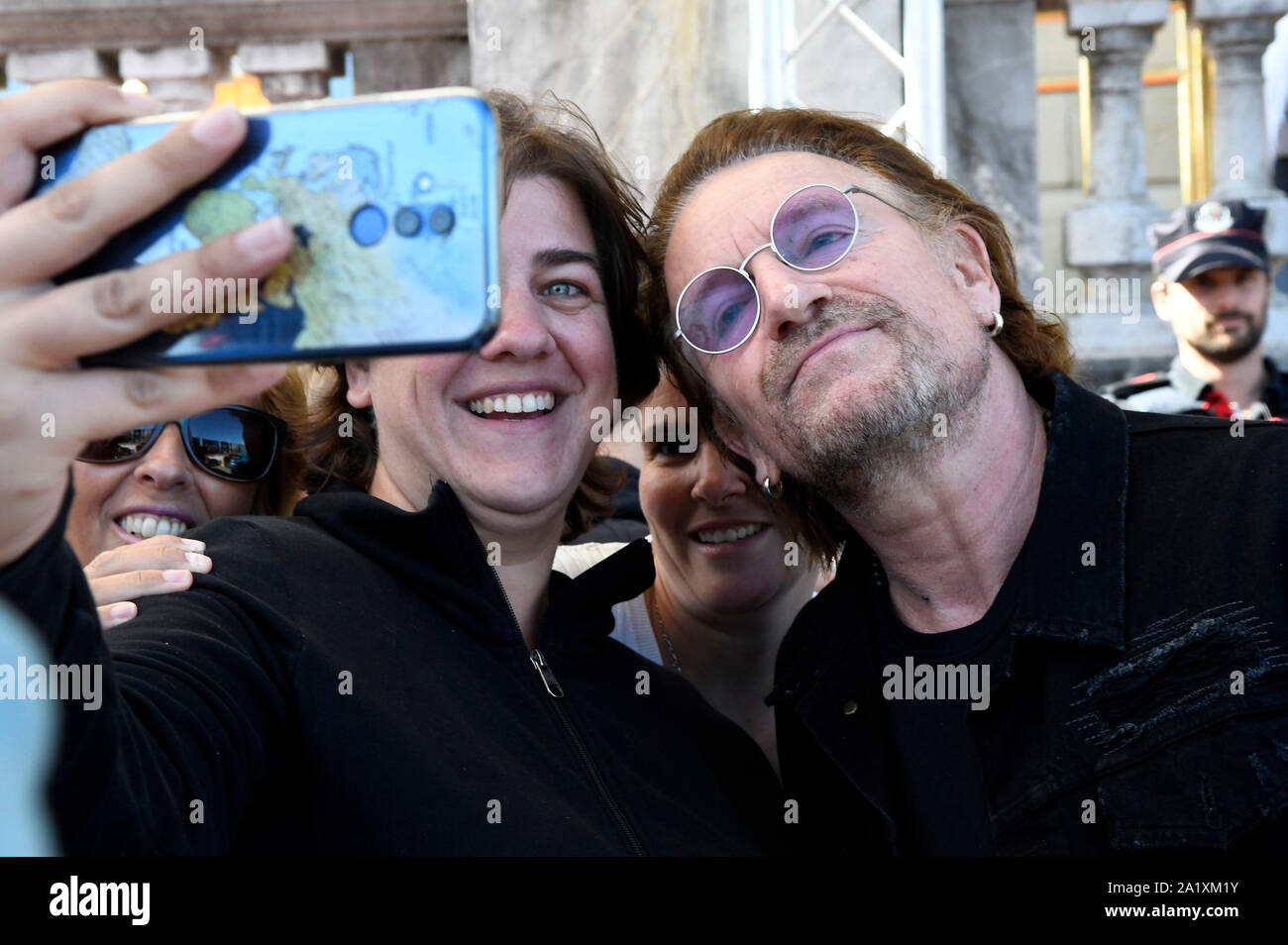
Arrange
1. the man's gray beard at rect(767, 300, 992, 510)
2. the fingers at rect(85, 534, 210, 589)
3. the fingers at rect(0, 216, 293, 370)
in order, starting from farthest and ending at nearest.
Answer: the man's gray beard at rect(767, 300, 992, 510) < the fingers at rect(85, 534, 210, 589) < the fingers at rect(0, 216, 293, 370)

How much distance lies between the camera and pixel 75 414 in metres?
0.88

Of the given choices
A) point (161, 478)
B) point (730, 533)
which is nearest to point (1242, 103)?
point (730, 533)

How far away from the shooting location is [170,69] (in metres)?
4.93

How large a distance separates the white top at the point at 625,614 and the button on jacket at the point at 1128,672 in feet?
2.12

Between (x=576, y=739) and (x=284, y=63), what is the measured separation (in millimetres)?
4081

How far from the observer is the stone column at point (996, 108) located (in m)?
4.95

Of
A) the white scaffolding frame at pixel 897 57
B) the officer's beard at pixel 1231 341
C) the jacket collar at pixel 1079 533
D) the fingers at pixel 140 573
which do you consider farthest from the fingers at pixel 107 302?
the officer's beard at pixel 1231 341

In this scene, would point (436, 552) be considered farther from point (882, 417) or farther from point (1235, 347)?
point (1235, 347)

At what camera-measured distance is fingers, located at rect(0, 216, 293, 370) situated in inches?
33.3

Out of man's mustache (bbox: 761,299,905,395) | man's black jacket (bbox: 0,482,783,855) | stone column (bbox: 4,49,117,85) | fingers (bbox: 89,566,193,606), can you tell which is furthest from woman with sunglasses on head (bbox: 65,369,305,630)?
stone column (bbox: 4,49,117,85)

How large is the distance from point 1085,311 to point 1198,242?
26.3 inches

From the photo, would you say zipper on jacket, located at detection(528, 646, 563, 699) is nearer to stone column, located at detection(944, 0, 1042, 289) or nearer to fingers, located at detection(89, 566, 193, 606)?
fingers, located at detection(89, 566, 193, 606)

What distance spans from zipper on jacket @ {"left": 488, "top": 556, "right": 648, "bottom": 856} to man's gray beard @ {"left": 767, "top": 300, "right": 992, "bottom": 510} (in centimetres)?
50
